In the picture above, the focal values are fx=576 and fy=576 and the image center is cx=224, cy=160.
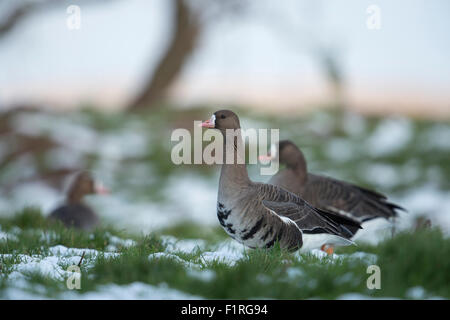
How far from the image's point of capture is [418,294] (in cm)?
414

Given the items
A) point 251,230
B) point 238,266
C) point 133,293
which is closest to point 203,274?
point 238,266

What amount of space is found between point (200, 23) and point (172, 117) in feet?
9.75

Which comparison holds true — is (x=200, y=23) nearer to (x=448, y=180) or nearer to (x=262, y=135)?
(x=262, y=135)

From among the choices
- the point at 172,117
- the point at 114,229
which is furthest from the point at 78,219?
the point at 172,117

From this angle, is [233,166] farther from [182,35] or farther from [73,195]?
[182,35]

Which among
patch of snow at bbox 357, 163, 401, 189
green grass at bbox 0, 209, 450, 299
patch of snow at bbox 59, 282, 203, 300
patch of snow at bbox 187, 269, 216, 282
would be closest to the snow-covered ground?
patch of snow at bbox 357, 163, 401, 189

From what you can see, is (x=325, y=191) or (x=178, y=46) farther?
(x=178, y=46)

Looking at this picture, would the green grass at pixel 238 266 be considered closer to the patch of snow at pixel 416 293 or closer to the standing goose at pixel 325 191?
the patch of snow at pixel 416 293

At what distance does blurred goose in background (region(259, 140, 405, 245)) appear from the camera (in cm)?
654

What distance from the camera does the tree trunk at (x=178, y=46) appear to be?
17359 mm

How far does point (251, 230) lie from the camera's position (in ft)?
16.0

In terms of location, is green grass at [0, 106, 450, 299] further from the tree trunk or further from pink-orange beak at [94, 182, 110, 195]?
the tree trunk

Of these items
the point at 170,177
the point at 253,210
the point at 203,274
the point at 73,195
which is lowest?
the point at 203,274

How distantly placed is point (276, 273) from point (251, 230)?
0.63 meters
